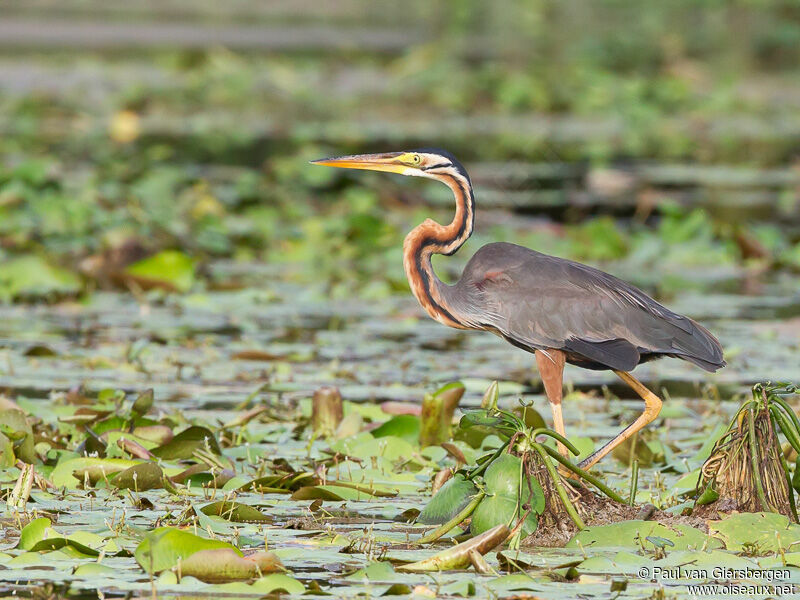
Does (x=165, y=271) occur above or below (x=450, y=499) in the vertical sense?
above

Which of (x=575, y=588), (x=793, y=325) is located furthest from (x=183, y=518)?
(x=793, y=325)

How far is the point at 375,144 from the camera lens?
16.5 meters

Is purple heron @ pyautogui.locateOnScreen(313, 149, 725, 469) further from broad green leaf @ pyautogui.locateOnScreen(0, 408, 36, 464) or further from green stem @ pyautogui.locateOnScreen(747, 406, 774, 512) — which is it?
broad green leaf @ pyautogui.locateOnScreen(0, 408, 36, 464)

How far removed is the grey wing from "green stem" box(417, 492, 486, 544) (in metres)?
0.97

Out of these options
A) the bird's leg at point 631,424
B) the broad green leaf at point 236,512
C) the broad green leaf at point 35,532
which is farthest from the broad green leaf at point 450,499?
the broad green leaf at point 35,532

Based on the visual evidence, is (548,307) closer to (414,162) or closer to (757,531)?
(414,162)

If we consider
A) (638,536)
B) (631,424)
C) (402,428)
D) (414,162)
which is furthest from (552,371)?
(638,536)

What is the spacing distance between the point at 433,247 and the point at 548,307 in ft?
1.58

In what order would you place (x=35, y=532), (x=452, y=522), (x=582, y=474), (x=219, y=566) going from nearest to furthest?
(x=219, y=566) → (x=35, y=532) → (x=452, y=522) → (x=582, y=474)

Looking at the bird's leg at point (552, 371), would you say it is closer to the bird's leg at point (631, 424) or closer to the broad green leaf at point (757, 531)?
the bird's leg at point (631, 424)

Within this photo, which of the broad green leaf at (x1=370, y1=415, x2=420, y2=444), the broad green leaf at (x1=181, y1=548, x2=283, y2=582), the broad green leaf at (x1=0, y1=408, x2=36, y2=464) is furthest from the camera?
the broad green leaf at (x1=370, y1=415, x2=420, y2=444)

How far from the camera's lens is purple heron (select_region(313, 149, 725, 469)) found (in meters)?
5.27

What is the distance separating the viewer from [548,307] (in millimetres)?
5402

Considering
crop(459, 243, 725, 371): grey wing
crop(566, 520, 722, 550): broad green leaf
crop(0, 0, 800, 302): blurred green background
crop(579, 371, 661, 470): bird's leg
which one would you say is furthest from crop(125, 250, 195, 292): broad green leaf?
crop(566, 520, 722, 550): broad green leaf
